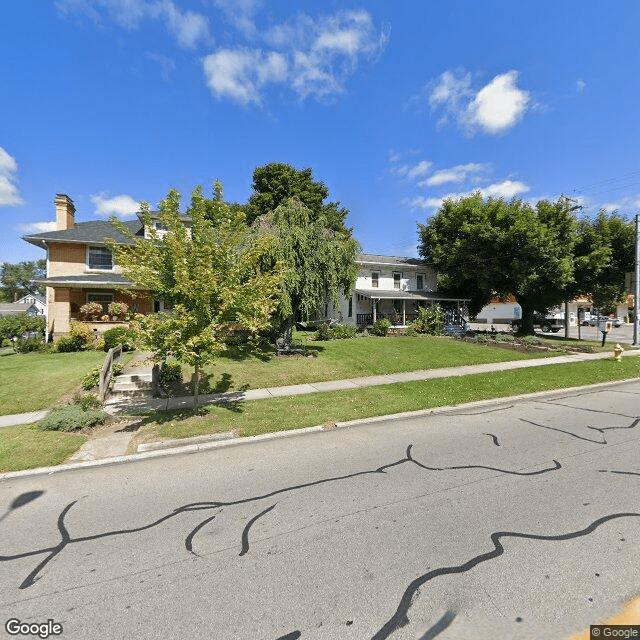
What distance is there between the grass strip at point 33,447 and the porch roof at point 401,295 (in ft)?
68.1

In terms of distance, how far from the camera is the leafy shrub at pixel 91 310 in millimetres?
18969

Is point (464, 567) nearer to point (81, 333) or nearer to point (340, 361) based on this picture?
point (340, 361)

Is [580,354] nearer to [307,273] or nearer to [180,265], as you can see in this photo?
[307,273]

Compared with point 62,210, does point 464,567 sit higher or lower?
lower

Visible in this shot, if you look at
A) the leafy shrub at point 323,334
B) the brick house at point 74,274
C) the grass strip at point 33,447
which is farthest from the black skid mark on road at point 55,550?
the brick house at point 74,274

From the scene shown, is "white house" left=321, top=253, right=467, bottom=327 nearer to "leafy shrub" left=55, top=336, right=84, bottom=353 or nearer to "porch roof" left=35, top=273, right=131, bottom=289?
"porch roof" left=35, top=273, right=131, bottom=289

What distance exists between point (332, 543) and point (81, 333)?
18376 mm

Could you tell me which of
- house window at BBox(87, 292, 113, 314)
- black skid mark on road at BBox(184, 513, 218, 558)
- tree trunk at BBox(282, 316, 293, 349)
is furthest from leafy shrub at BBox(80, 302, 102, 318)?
black skid mark on road at BBox(184, 513, 218, 558)

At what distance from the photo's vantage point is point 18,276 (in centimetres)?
8388

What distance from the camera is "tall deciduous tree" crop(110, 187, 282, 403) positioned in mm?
7031

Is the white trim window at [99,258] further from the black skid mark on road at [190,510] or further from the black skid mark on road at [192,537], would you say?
the black skid mark on road at [192,537]

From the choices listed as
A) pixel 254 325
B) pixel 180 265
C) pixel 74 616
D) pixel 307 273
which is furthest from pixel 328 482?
pixel 307 273

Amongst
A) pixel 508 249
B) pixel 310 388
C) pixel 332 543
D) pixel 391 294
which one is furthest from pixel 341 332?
pixel 332 543

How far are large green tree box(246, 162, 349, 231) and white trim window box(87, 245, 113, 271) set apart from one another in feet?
42.2
